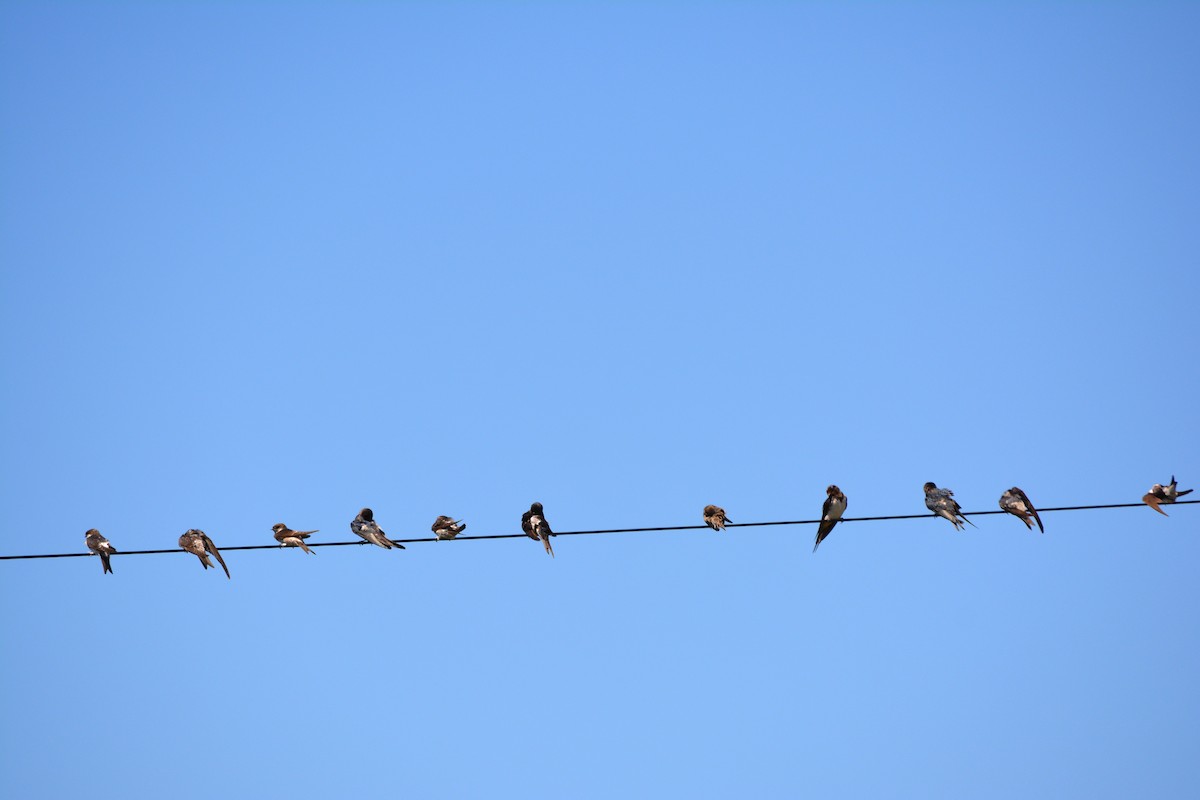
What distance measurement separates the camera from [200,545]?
18578mm

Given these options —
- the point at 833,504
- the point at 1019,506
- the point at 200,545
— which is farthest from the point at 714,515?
the point at 200,545

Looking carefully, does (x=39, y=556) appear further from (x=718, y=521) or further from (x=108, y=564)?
(x=718, y=521)

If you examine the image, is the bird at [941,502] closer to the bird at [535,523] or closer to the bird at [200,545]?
the bird at [535,523]

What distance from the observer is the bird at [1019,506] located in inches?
690

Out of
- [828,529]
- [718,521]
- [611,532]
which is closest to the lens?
[611,532]

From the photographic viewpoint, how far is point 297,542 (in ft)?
58.8

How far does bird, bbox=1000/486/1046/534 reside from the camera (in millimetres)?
17531

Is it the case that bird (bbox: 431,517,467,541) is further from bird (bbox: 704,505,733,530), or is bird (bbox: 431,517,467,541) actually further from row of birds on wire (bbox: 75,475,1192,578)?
bird (bbox: 704,505,733,530)

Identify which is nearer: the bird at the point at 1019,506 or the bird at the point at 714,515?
the bird at the point at 1019,506

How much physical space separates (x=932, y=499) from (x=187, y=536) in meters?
9.76

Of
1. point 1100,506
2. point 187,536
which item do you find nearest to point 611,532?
point 1100,506

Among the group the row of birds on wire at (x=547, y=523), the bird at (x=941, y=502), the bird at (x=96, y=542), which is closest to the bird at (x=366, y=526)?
the row of birds on wire at (x=547, y=523)

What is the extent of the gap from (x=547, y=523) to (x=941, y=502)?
5135 mm

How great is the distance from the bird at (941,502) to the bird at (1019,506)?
565mm
